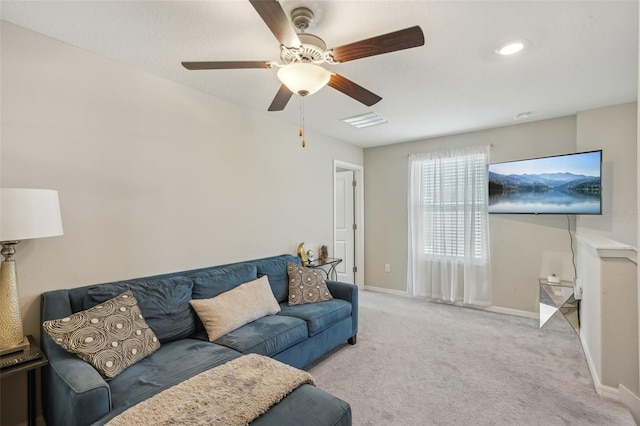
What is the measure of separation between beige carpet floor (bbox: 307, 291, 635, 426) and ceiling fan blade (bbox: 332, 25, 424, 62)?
2.22 m

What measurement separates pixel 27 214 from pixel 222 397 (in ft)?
4.61

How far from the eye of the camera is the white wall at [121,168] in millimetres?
1892

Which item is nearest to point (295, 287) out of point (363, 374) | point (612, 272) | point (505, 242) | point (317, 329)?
point (317, 329)

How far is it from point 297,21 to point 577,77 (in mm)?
2478

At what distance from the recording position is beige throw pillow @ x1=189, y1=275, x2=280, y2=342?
221 cm

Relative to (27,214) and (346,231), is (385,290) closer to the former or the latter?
(346,231)

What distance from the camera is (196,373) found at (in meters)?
1.68

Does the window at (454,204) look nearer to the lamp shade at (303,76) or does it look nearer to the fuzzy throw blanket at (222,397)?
the lamp shade at (303,76)

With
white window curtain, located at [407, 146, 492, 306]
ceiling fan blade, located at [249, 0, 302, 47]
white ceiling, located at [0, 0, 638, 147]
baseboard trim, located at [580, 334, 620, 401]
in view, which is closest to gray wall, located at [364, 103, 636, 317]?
white window curtain, located at [407, 146, 492, 306]

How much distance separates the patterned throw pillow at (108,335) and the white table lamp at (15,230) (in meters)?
0.26

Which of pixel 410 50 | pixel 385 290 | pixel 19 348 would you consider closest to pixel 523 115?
pixel 410 50

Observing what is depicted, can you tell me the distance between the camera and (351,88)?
6.27 feet

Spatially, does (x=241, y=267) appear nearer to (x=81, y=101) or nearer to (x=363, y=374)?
(x=363, y=374)

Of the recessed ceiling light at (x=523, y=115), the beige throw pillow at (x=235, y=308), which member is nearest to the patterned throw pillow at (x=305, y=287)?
the beige throw pillow at (x=235, y=308)
